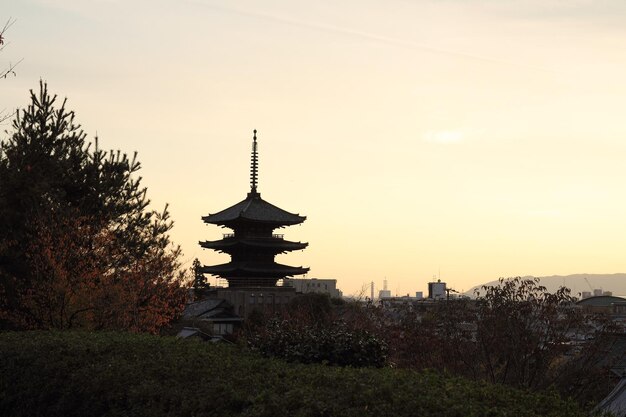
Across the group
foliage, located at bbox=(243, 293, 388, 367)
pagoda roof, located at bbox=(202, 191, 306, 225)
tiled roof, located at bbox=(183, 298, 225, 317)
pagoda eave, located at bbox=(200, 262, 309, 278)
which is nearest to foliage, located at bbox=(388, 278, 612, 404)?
foliage, located at bbox=(243, 293, 388, 367)

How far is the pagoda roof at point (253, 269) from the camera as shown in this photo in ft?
219

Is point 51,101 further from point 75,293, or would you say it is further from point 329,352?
point 329,352

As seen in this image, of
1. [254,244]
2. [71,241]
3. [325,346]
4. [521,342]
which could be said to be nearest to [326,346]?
[325,346]

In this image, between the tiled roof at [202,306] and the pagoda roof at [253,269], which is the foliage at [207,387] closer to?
the pagoda roof at [253,269]

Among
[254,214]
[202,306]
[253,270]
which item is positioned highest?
[254,214]

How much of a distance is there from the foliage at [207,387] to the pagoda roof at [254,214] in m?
52.1

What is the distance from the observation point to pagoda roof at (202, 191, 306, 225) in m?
66.0

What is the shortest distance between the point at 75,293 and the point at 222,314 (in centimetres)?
4767

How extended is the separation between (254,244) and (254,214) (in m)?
2.74

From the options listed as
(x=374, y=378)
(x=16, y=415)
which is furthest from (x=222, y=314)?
(x=374, y=378)

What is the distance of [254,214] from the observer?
66375mm

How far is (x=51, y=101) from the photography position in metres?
27.6

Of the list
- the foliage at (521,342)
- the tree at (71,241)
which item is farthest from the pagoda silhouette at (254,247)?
the foliage at (521,342)

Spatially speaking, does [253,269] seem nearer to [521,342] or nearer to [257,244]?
[257,244]
